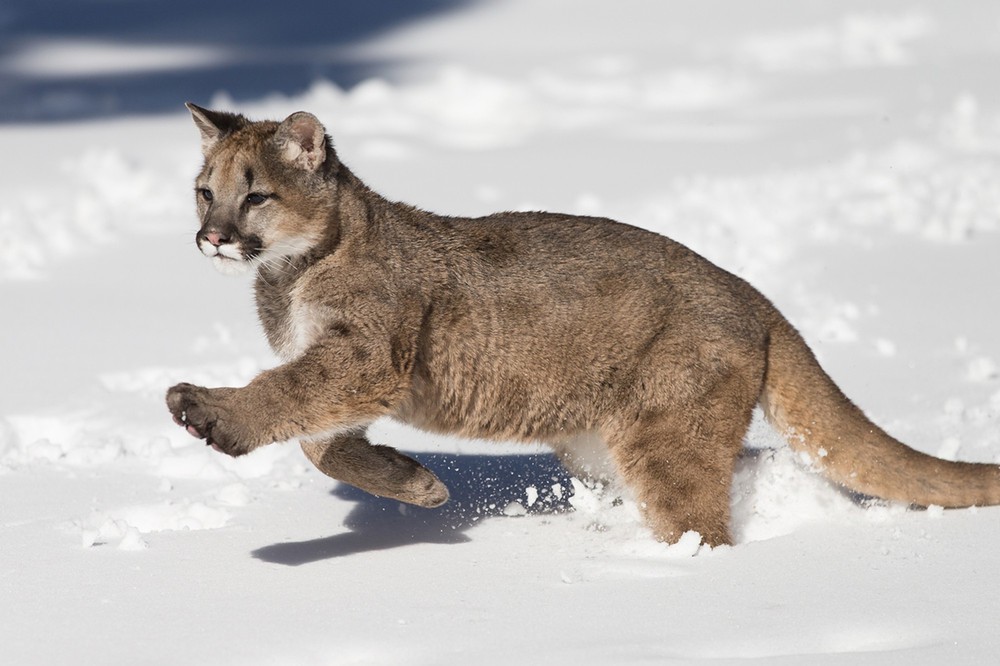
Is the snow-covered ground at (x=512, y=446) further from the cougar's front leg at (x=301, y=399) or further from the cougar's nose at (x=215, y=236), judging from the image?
the cougar's nose at (x=215, y=236)

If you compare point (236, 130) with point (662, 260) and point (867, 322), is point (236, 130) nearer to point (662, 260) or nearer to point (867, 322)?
point (662, 260)

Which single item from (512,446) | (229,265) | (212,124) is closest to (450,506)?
(512,446)

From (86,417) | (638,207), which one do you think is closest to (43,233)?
(86,417)

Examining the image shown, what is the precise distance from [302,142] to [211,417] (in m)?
1.11

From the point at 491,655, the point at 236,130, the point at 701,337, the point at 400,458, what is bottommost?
the point at 491,655

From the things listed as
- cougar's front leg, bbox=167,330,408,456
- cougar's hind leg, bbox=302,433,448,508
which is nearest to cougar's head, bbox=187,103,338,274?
cougar's front leg, bbox=167,330,408,456

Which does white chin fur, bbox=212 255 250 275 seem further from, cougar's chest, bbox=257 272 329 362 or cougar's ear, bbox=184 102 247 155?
cougar's ear, bbox=184 102 247 155

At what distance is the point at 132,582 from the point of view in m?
4.80

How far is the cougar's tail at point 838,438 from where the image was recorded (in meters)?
5.37

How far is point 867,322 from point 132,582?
4695 millimetres

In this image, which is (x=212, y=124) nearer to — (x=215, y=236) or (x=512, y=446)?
(x=215, y=236)

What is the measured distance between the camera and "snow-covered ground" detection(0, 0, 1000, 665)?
4.36 m

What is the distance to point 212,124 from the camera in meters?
5.45

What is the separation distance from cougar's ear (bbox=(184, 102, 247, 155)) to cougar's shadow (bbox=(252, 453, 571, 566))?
1479 millimetres
